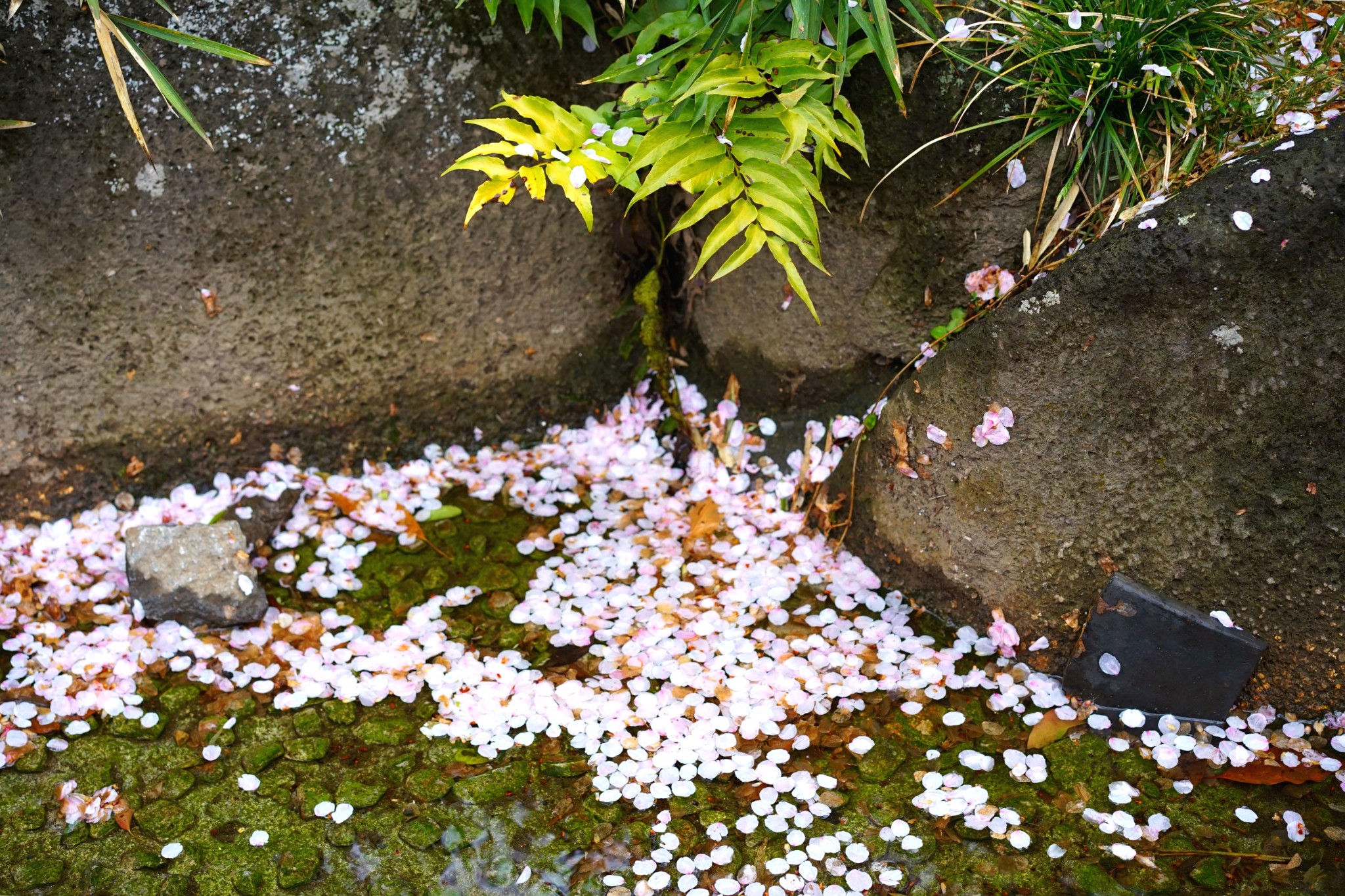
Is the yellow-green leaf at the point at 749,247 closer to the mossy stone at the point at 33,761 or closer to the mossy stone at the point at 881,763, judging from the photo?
the mossy stone at the point at 881,763

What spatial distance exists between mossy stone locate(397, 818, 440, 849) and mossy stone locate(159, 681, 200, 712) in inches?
31.5

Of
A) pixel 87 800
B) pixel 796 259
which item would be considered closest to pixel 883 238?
pixel 796 259

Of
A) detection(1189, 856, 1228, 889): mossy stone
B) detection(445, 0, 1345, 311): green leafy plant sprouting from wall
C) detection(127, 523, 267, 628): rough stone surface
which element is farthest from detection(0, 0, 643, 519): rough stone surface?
detection(1189, 856, 1228, 889): mossy stone

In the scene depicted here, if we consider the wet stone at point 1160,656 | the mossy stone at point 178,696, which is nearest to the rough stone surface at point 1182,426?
the wet stone at point 1160,656

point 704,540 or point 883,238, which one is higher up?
point 883,238

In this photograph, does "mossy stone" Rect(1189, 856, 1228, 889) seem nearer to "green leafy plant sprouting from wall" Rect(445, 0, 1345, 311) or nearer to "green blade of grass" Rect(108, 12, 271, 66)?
"green leafy plant sprouting from wall" Rect(445, 0, 1345, 311)

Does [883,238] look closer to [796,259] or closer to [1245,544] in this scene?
[796,259]

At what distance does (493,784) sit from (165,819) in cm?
76

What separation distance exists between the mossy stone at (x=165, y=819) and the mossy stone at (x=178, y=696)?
0.34 metres

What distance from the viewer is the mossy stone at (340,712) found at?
107 inches

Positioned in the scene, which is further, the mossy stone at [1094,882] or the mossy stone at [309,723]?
the mossy stone at [309,723]

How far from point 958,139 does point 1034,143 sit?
20cm

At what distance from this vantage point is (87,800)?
8.08ft

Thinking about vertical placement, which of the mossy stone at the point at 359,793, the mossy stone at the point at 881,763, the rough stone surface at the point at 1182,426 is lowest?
the mossy stone at the point at 881,763
